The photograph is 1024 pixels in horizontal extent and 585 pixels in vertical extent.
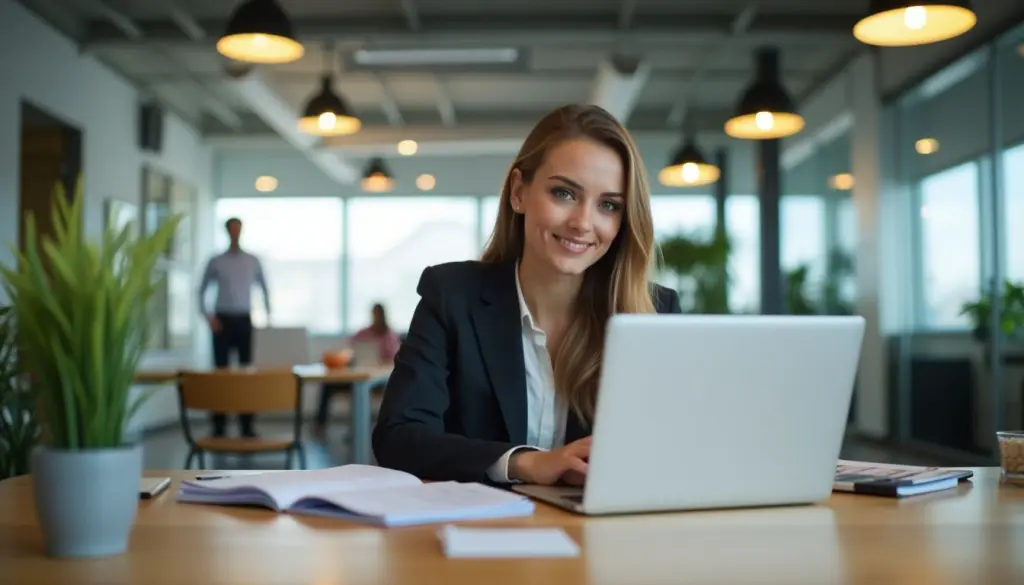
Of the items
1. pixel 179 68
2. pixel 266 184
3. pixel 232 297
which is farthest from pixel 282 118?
pixel 266 184

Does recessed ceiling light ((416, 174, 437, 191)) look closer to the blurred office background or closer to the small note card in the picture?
the blurred office background

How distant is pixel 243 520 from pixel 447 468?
0.44m

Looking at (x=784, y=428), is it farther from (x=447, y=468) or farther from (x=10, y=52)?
(x=10, y=52)

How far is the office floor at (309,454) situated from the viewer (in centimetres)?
701

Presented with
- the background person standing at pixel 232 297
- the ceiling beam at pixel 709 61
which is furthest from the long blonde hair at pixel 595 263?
the background person standing at pixel 232 297

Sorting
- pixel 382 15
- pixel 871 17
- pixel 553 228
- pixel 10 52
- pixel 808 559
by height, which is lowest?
pixel 808 559

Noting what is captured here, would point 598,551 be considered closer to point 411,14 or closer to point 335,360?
point 335,360

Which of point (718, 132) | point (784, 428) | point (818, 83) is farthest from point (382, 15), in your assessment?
point (784, 428)

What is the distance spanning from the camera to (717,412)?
3.96ft

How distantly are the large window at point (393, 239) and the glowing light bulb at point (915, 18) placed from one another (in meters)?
9.13

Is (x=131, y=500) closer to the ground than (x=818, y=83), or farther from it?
closer to the ground

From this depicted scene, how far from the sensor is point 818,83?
982cm

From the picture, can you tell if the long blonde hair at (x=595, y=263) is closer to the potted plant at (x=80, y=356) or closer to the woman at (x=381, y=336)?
the potted plant at (x=80, y=356)

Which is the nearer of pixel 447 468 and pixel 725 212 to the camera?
pixel 447 468
